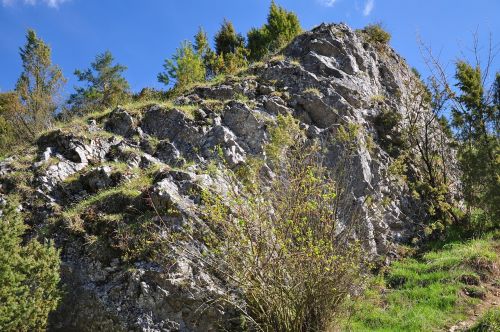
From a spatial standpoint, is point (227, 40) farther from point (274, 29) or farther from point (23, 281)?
point (23, 281)

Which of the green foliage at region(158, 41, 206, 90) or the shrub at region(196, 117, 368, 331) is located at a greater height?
the green foliage at region(158, 41, 206, 90)

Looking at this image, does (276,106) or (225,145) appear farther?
(276,106)

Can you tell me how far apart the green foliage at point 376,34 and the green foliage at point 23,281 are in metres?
14.0

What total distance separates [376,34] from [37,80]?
1429 centimetres

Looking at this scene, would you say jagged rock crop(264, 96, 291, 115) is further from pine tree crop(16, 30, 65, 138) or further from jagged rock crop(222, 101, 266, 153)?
pine tree crop(16, 30, 65, 138)

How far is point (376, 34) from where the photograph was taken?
1722cm

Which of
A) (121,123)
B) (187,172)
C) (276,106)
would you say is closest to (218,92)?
(276,106)

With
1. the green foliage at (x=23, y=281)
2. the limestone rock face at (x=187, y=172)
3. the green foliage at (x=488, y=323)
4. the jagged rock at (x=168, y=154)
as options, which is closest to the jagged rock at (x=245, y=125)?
the limestone rock face at (x=187, y=172)

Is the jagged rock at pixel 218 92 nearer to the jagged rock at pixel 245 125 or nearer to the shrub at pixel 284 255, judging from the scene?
the jagged rock at pixel 245 125

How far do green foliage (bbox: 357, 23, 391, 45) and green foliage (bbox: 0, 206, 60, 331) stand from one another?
46.0 ft

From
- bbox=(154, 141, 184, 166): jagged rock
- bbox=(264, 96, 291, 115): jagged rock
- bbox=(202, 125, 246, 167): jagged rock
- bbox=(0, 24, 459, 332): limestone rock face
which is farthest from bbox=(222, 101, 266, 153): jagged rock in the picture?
bbox=(154, 141, 184, 166): jagged rock

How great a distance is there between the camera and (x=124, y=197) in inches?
353

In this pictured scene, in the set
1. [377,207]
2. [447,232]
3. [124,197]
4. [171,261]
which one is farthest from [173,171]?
[447,232]

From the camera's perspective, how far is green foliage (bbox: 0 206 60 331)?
19.5 feet
